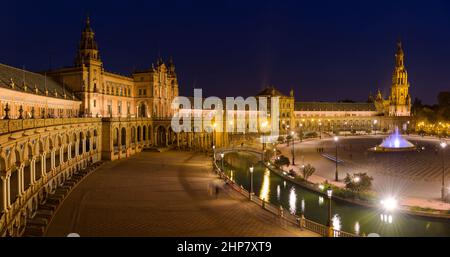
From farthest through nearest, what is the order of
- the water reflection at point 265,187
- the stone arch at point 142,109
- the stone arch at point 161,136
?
1. the stone arch at point 142,109
2. the stone arch at point 161,136
3. the water reflection at point 265,187

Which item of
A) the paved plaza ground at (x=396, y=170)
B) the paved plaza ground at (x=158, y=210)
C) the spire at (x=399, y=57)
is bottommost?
the paved plaza ground at (x=396, y=170)

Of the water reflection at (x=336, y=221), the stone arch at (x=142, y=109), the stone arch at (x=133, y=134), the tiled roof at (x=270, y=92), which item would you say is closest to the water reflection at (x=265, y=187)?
the water reflection at (x=336, y=221)

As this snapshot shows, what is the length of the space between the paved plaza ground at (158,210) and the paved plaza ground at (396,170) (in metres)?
16.0

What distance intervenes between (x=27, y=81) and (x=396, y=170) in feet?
162

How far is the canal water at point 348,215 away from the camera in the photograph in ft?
93.7

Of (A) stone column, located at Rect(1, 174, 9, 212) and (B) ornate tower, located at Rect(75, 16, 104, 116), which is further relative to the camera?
(B) ornate tower, located at Rect(75, 16, 104, 116)

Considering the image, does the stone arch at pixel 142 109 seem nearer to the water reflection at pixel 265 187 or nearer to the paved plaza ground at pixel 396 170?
the paved plaza ground at pixel 396 170

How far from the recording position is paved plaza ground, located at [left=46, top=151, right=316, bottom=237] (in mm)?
22594

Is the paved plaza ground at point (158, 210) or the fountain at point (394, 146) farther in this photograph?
the fountain at point (394, 146)

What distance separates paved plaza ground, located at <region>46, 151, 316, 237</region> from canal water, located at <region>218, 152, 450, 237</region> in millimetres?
7036

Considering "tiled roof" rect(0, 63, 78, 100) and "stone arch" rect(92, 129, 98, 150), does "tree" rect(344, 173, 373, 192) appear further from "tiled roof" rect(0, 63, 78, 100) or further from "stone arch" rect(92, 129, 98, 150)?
"tiled roof" rect(0, 63, 78, 100)

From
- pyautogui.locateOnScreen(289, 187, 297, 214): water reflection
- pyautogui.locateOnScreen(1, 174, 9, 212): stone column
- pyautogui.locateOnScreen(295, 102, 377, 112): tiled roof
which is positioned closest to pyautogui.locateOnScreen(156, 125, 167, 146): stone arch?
pyautogui.locateOnScreen(289, 187, 297, 214): water reflection

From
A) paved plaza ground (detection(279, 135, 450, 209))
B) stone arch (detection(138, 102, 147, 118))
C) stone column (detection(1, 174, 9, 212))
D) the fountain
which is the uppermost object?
stone arch (detection(138, 102, 147, 118))

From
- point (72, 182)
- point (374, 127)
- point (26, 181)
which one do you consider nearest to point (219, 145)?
point (72, 182)
